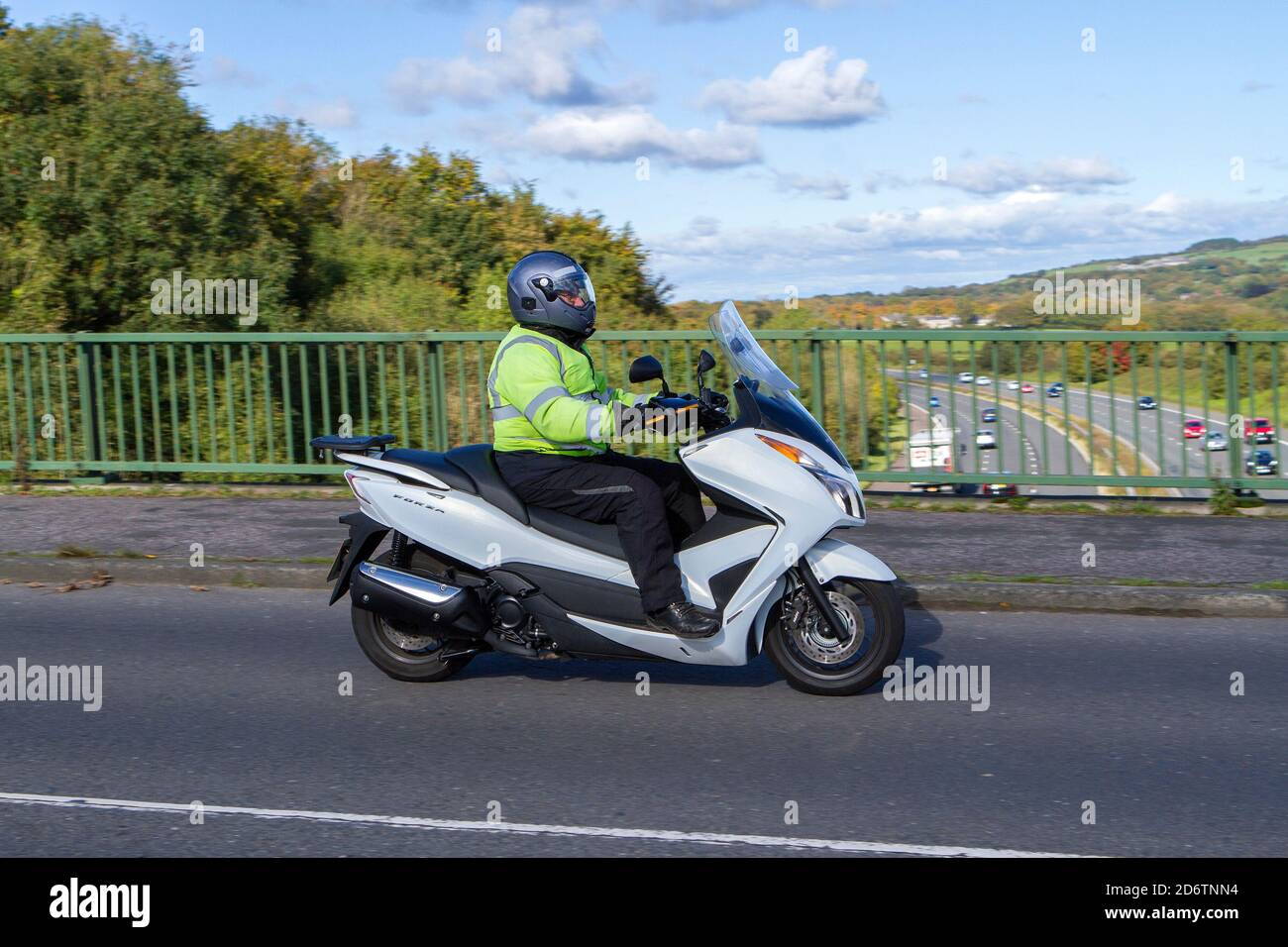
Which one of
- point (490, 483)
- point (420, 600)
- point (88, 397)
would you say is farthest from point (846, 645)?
point (88, 397)

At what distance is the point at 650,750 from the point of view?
→ 546cm

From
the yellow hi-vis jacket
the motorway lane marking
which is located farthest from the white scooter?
the motorway lane marking

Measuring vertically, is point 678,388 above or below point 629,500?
above

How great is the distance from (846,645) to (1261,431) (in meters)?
5.89

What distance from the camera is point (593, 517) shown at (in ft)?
19.7

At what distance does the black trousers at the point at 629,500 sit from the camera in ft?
19.2

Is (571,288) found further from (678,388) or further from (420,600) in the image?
(678,388)

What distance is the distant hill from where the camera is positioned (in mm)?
11547

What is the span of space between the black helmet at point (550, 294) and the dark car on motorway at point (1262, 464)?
259 inches

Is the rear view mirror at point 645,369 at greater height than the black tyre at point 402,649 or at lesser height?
greater

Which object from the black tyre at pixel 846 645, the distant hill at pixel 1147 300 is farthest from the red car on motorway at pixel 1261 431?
the black tyre at pixel 846 645

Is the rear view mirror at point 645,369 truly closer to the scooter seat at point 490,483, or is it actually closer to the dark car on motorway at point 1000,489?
the scooter seat at point 490,483

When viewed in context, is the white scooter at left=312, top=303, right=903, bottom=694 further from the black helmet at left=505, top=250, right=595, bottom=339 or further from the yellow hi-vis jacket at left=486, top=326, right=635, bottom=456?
the black helmet at left=505, top=250, right=595, bottom=339

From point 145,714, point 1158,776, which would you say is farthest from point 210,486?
point 1158,776
